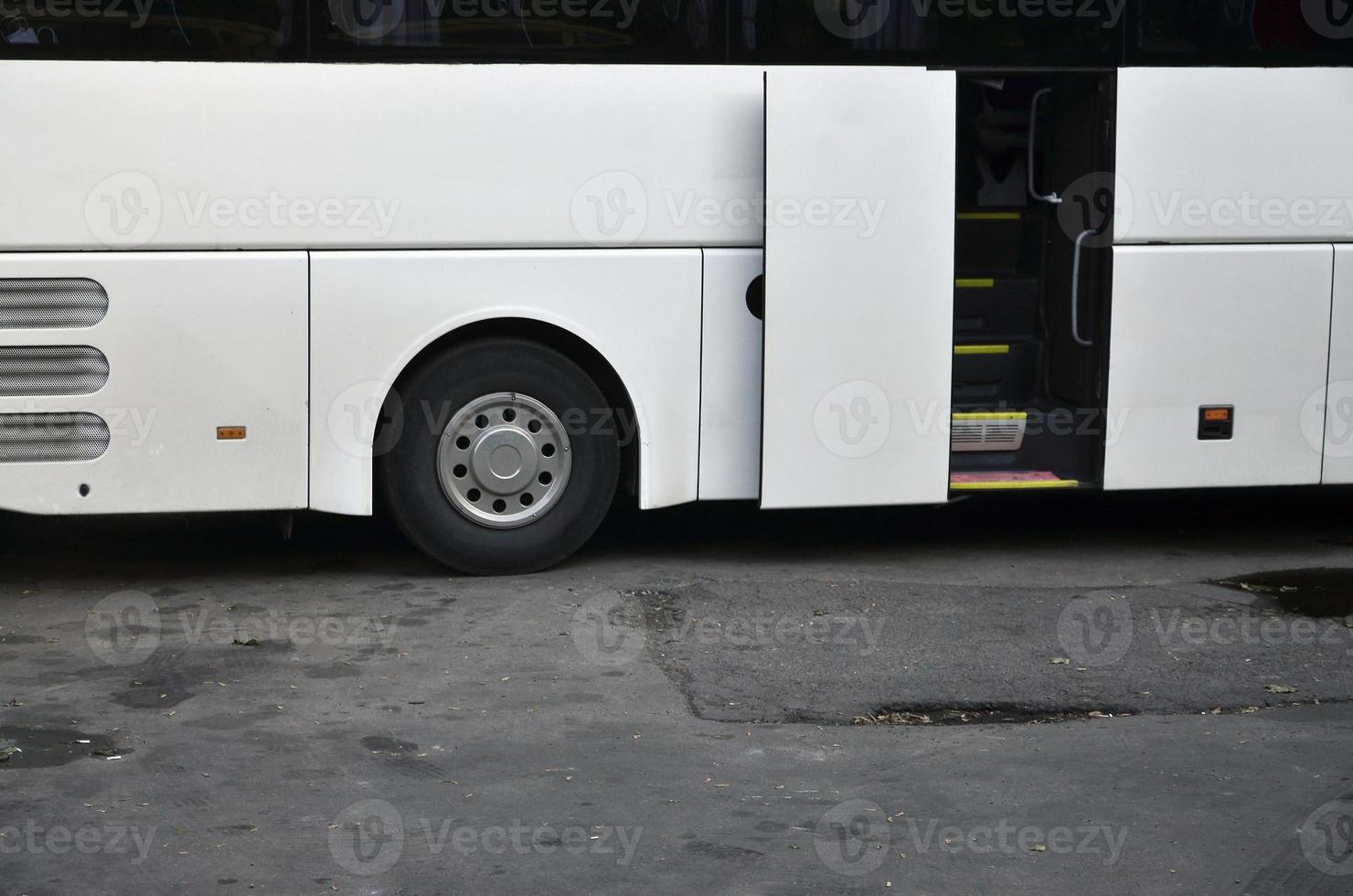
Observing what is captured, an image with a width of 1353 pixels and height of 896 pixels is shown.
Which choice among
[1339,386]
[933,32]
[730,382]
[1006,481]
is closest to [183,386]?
[730,382]

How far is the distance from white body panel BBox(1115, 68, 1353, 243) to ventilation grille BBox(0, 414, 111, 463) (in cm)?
473

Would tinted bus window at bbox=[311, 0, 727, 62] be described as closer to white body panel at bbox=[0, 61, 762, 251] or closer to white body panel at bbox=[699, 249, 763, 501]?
white body panel at bbox=[0, 61, 762, 251]

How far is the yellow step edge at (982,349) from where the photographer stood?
880cm

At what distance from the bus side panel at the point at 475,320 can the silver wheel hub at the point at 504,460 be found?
0.20 meters

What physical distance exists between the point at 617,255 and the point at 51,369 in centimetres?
248

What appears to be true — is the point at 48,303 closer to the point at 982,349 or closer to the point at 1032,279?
the point at 982,349

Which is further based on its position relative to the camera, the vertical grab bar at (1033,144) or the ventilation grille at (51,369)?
the vertical grab bar at (1033,144)

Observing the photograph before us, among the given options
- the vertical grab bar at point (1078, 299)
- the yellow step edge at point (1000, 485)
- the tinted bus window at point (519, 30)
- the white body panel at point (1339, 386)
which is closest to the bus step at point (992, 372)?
the vertical grab bar at point (1078, 299)

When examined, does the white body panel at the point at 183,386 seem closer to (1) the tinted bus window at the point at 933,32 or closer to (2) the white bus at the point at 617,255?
(2) the white bus at the point at 617,255

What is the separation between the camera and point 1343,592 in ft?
25.2

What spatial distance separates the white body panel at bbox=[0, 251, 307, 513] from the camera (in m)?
7.25

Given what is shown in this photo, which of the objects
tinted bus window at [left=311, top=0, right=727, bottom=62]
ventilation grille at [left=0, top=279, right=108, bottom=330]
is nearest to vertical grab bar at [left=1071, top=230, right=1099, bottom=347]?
tinted bus window at [left=311, top=0, right=727, bottom=62]

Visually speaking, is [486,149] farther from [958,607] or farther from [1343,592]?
[1343,592]

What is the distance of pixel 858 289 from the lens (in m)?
7.77
